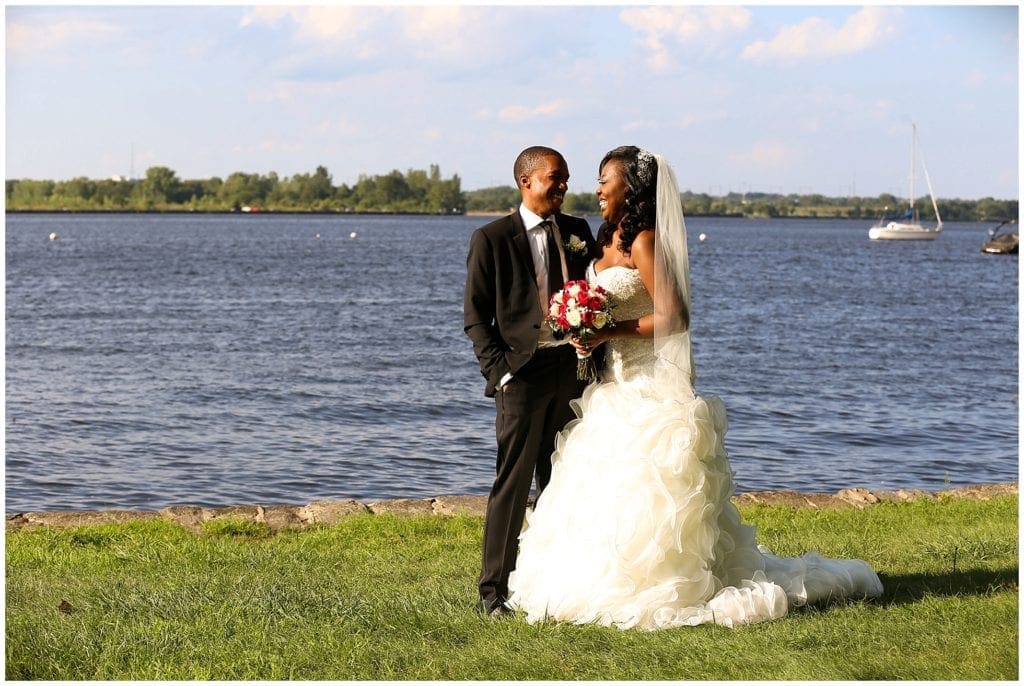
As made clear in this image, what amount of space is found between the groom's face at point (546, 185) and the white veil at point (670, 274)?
49 centimetres

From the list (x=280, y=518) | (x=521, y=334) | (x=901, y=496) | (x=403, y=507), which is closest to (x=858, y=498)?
(x=901, y=496)

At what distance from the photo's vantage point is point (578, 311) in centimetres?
587

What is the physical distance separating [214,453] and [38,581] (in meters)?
9.89

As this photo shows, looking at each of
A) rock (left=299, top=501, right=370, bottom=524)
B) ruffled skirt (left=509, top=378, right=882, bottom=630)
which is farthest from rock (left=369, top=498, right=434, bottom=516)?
ruffled skirt (left=509, top=378, right=882, bottom=630)

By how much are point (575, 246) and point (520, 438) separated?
1.06 m

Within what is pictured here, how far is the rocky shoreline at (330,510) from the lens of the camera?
32.1 ft

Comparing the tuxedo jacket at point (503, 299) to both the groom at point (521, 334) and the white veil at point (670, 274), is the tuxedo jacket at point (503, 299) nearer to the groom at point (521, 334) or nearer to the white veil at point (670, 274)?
the groom at point (521, 334)

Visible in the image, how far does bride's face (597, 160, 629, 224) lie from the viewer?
6.07 m

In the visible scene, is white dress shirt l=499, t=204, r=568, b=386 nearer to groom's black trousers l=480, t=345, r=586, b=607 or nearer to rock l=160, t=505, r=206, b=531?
groom's black trousers l=480, t=345, r=586, b=607

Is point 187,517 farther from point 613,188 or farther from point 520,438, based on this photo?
point 613,188

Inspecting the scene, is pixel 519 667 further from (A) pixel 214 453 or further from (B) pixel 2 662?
(A) pixel 214 453

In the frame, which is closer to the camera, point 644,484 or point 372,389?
Result: point 644,484

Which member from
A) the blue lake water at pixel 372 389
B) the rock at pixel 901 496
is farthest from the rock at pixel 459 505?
the rock at pixel 901 496

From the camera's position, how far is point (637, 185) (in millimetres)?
6062
